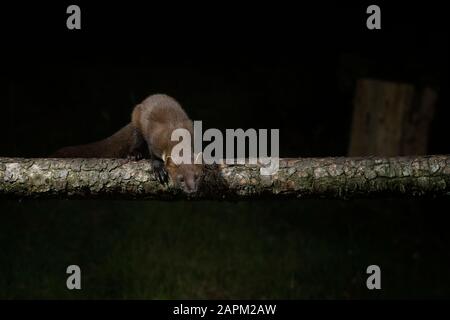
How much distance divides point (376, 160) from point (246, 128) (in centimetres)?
406

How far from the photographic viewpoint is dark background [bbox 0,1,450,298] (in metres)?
5.22

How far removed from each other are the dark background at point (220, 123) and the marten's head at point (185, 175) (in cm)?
188

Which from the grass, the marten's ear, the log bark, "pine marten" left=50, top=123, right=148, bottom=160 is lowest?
the grass

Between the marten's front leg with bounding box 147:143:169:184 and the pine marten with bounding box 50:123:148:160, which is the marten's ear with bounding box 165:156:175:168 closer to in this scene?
the marten's front leg with bounding box 147:143:169:184

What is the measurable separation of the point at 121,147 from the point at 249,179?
118 centimetres

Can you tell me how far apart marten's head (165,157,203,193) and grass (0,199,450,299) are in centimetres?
187

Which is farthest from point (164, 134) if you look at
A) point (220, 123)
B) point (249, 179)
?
point (220, 123)

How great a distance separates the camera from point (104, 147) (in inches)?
156

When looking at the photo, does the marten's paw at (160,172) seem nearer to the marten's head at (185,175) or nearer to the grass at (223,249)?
the marten's head at (185,175)

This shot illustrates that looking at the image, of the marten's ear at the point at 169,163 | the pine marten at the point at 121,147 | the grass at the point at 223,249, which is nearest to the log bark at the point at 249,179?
the marten's ear at the point at 169,163

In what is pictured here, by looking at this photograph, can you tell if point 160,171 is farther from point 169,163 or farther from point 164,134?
point 164,134

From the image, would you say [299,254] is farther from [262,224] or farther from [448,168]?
[448,168]

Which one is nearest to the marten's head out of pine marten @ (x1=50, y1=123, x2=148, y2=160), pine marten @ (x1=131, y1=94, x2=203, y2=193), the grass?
pine marten @ (x1=131, y1=94, x2=203, y2=193)

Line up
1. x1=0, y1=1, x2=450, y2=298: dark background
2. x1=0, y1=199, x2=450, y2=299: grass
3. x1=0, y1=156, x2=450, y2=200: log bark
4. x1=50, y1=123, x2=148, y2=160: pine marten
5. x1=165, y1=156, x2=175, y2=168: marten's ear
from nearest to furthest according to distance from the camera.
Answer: x1=0, y1=156, x2=450, y2=200: log bark < x1=165, y1=156, x2=175, y2=168: marten's ear < x1=50, y1=123, x2=148, y2=160: pine marten < x1=0, y1=199, x2=450, y2=299: grass < x1=0, y1=1, x2=450, y2=298: dark background
